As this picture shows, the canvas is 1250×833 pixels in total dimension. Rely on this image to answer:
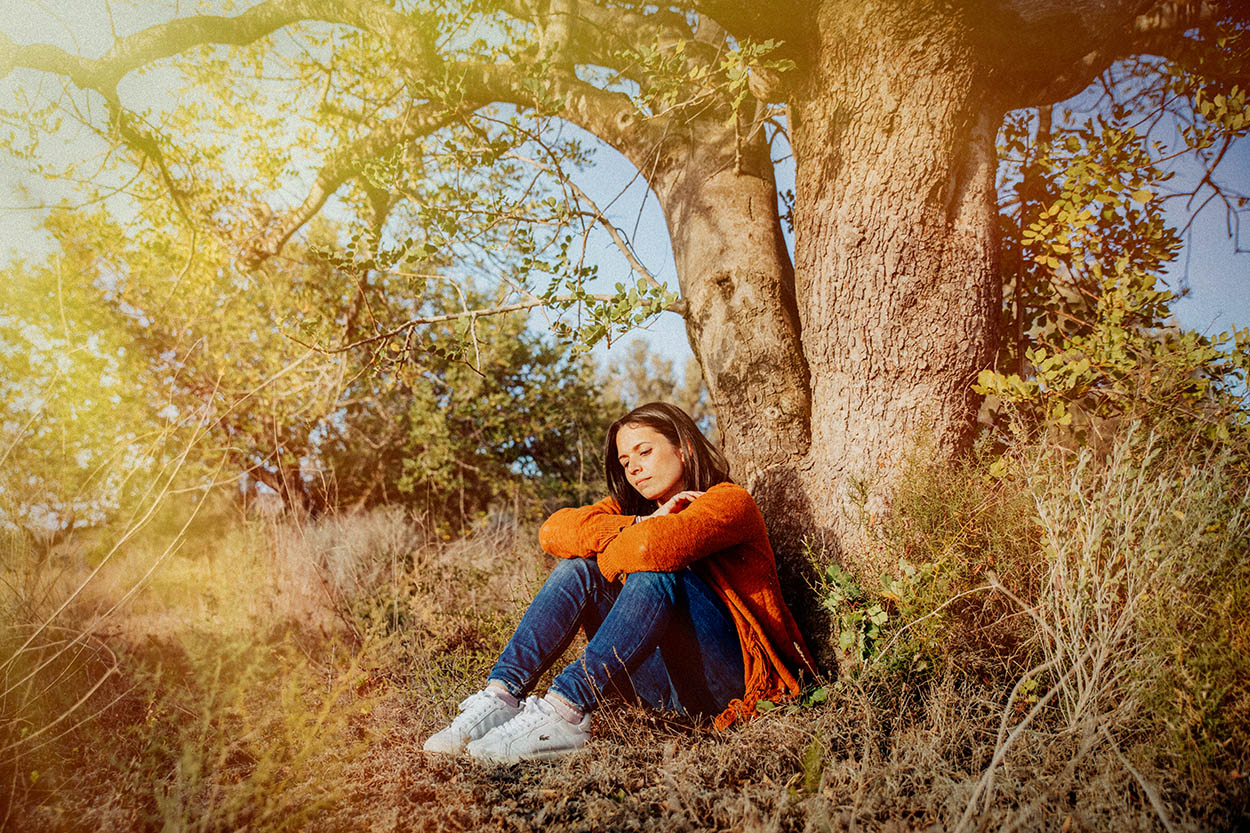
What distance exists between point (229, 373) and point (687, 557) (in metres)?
5.45

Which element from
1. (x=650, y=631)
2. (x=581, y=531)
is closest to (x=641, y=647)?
(x=650, y=631)

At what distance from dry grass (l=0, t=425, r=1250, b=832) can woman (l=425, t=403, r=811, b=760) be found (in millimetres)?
96

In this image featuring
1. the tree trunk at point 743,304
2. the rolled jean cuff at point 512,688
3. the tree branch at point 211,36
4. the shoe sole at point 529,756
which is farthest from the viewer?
the tree branch at point 211,36

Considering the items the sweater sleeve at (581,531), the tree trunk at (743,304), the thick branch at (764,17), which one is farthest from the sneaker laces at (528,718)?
the thick branch at (764,17)

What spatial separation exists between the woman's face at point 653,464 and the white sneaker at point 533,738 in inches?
37.4

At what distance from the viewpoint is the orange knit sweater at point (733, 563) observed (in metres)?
2.17

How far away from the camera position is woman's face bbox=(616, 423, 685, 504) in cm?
264

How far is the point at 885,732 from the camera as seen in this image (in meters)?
2.01

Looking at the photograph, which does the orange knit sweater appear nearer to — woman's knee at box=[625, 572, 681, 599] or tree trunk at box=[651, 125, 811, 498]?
woman's knee at box=[625, 572, 681, 599]

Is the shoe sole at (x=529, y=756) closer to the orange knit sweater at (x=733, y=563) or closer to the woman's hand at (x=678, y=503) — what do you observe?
the orange knit sweater at (x=733, y=563)

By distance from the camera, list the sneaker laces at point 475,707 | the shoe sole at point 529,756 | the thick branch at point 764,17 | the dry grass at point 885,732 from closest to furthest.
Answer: the dry grass at point 885,732 < the shoe sole at point 529,756 < the sneaker laces at point 475,707 < the thick branch at point 764,17

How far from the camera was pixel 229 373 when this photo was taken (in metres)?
5.75

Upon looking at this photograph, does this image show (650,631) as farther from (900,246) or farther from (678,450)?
(900,246)

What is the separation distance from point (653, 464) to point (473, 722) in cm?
121
